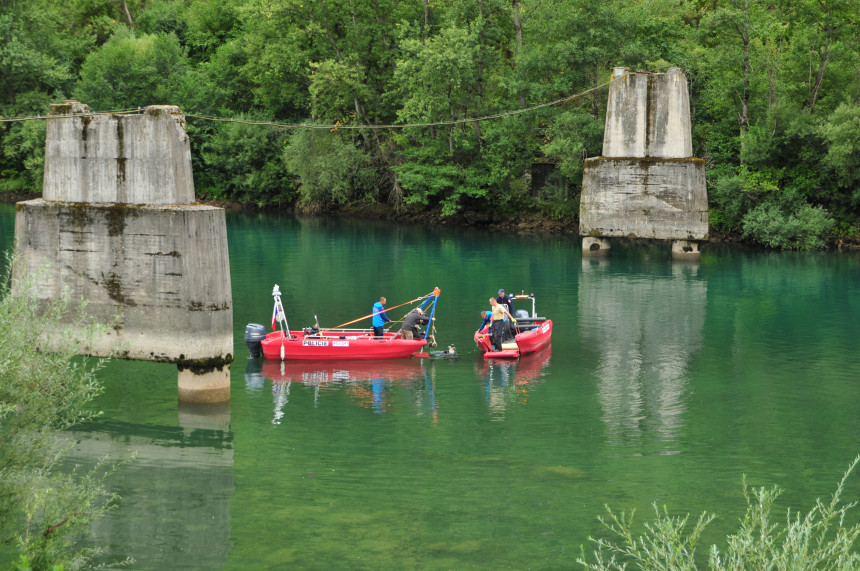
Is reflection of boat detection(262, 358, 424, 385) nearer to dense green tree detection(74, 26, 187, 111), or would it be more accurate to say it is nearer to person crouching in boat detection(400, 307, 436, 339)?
person crouching in boat detection(400, 307, 436, 339)

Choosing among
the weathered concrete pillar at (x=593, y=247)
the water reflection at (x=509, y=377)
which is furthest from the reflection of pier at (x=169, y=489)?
the weathered concrete pillar at (x=593, y=247)

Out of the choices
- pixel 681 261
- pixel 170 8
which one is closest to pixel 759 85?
pixel 681 261

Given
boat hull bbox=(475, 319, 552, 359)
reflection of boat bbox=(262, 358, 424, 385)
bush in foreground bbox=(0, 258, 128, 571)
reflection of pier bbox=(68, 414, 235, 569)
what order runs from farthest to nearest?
boat hull bbox=(475, 319, 552, 359), reflection of boat bbox=(262, 358, 424, 385), reflection of pier bbox=(68, 414, 235, 569), bush in foreground bbox=(0, 258, 128, 571)

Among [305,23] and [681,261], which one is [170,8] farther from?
[681,261]

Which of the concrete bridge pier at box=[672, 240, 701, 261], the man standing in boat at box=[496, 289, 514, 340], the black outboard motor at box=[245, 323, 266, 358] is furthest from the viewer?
the concrete bridge pier at box=[672, 240, 701, 261]

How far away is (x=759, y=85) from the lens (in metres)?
47.5

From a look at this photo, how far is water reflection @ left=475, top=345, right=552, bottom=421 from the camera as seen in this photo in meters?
21.6

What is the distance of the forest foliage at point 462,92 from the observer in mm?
45969

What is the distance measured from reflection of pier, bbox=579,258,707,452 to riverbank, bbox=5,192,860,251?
347 inches

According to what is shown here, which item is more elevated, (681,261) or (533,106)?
(533,106)

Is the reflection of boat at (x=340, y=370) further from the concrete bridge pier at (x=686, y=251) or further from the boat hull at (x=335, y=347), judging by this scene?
the concrete bridge pier at (x=686, y=251)

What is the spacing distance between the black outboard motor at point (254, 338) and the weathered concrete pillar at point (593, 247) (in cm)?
2193

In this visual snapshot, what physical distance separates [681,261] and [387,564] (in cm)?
3143

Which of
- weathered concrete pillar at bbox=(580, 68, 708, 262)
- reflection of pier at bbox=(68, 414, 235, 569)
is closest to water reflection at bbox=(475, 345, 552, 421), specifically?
reflection of pier at bbox=(68, 414, 235, 569)
